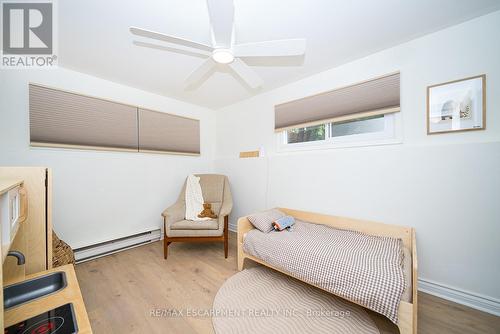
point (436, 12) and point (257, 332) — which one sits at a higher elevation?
point (436, 12)

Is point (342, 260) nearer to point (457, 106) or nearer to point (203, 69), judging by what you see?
point (457, 106)

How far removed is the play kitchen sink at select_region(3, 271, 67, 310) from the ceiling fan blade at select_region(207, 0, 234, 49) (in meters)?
1.73

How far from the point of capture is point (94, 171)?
2389 mm

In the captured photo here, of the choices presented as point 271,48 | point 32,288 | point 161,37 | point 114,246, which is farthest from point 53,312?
point 271,48

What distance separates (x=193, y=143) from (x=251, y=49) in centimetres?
223

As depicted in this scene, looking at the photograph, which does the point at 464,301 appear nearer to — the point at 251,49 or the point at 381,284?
the point at 381,284

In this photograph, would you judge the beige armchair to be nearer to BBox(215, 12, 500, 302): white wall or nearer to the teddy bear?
the teddy bear

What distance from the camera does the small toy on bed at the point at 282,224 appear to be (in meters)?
2.04

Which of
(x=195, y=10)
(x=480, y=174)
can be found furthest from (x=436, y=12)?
(x=195, y=10)

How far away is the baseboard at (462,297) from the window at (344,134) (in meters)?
1.33

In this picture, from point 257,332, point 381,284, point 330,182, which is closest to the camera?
point 381,284

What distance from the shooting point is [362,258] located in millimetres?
1398

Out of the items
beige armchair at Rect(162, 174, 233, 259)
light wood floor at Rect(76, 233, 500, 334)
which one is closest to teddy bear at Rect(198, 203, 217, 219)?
beige armchair at Rect(162, 174, 233, 259)

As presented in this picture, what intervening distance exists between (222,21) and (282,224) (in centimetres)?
182
